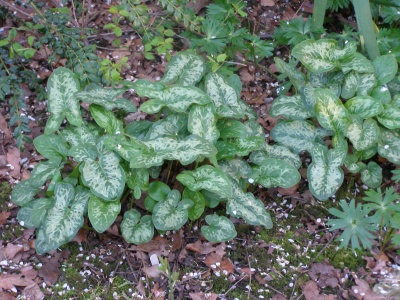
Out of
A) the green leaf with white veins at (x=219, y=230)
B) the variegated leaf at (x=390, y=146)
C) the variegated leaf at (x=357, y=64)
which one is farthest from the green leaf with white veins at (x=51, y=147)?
the variegated leaf at (x=390, y=146)

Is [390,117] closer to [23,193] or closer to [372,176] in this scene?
[372,176]

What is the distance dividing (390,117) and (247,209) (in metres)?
0.87

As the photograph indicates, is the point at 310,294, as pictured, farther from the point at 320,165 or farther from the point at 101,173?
the point at 101,173

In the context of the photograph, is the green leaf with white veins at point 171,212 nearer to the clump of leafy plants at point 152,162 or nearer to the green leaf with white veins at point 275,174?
the clump of leafy plants at point 152,162

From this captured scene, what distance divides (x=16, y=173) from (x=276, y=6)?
208 centimetres

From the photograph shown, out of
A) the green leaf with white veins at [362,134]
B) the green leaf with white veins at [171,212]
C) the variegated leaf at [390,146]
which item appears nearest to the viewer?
the green leaf with white veins at [171,212]

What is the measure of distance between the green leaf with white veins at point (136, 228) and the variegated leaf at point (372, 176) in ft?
3.67

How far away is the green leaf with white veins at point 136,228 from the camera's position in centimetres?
232

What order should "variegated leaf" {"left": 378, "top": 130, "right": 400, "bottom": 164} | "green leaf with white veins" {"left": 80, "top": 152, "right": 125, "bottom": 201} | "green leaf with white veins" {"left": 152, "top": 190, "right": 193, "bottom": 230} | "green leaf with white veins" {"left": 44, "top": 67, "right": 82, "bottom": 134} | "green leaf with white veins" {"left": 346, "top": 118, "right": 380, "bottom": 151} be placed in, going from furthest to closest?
"variegated leaf" {"left": 378, "top": 130, "right": 400, "bottom": 164}, "green leaf with white veins" {"left": 346, "top": 118, "right": 380, "bottom": 151}, "green leaf with white veins" {"left": 44, "top": 67, "right": 82, "bottom": 134}, "green leaf with white veins" {"left": 152, "top": 190, "right": 193, "bottom": 230}, "green leaf with white veins" {"left": 80, "top": 152, "right": 125, "bottom": 201}

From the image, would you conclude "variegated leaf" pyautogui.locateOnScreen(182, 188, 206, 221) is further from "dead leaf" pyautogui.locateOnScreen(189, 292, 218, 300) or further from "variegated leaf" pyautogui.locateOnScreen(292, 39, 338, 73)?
"variegated leaf" pyautogui.locateOnScreen(292, 39, 338, 73)

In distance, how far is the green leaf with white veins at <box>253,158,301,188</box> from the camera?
2.42m

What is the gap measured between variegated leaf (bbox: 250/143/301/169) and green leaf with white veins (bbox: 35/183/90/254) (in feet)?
2.77

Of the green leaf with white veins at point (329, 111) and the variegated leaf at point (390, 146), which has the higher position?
the green leaf with white veins at point (329, 111)

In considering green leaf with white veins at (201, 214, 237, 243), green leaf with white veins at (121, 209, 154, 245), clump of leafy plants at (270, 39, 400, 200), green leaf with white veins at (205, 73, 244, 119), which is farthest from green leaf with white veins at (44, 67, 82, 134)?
clump of leafy plants at (270, 39, 400, 200)
